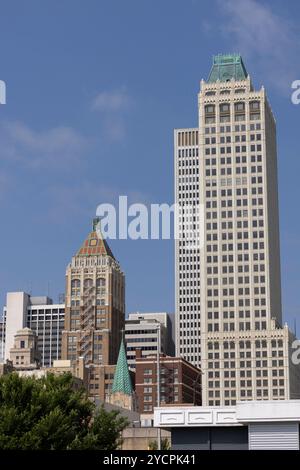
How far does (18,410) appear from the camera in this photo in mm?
66500

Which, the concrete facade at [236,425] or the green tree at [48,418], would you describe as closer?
the concrete facade at [236,425]

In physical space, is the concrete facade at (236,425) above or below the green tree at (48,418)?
below

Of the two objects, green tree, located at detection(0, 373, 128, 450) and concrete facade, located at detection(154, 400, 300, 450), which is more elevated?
green tree, located at detection(0, 373, 128, 450)

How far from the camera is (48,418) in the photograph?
65.1 metres

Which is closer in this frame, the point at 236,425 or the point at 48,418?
the point at 236,425

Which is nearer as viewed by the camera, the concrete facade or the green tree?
the concrete facade

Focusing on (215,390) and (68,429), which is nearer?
(68,429)

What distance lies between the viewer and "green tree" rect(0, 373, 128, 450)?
64.6 metres

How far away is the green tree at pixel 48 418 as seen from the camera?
64562mm
